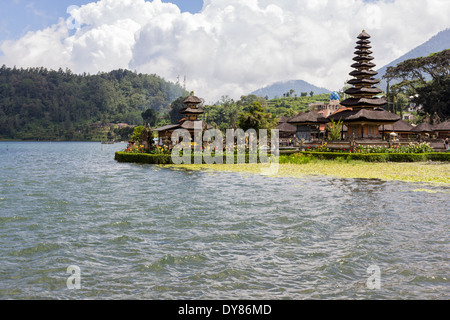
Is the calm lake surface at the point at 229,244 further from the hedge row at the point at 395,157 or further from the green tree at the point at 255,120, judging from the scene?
the green tree at the point at 255,120

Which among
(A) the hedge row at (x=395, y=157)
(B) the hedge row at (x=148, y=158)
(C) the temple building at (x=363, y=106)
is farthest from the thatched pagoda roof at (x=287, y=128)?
(A) the hedge row at (x=395, y=157)

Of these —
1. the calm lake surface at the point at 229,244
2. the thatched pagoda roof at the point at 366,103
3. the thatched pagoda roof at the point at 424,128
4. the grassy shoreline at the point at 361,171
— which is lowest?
the calm lake surface at the point at 229,244

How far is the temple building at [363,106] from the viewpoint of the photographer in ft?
162

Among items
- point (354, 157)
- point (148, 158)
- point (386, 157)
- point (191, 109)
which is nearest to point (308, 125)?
point (191, 109)

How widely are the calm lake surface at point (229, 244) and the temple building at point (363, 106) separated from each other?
2866cm

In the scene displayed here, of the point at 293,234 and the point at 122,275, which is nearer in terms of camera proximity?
the point at 122,275

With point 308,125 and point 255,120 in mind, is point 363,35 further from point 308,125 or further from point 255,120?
point 255,120

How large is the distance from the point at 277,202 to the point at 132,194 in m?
7.87

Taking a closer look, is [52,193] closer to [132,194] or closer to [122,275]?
[132,194]

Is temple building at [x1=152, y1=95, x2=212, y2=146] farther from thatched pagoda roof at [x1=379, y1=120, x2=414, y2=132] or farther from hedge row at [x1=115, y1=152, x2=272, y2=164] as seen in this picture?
thatched pagoda roof at [x1=379, y1=120, x2=414, y2=132]

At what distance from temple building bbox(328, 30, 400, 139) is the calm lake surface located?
28.7 meters

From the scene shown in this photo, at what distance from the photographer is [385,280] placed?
8.84 m

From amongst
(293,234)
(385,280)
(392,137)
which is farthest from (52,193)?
(392,137)

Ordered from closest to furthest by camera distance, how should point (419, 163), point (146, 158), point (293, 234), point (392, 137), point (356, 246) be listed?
point (356, 246)
point (293, 234)
point (419, 163)
point (146, 158)
point (392, 137)
